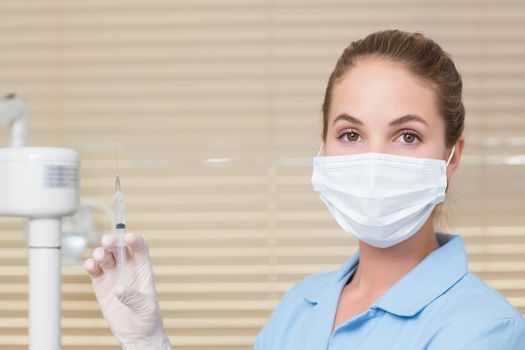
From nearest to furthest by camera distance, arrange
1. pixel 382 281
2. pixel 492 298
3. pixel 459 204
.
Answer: pixel 492 298, pixel 382 281, pixel 459 204

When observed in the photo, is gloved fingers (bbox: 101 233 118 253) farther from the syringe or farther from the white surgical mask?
the white surgical mask

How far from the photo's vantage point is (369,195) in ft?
4.18

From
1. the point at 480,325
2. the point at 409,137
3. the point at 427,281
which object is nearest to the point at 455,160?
the point at 409,137

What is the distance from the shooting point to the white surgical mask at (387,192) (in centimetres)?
126

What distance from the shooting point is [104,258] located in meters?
1.30

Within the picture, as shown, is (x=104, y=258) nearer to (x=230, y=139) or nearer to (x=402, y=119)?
(x=402, y=119)

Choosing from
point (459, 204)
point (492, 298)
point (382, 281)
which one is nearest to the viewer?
point (492, 298)

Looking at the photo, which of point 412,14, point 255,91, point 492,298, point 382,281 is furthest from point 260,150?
point 492,298

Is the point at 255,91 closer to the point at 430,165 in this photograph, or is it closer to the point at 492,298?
the point at 430,165

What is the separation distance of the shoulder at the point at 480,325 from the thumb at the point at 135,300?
0.46m

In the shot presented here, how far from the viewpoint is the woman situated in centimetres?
123

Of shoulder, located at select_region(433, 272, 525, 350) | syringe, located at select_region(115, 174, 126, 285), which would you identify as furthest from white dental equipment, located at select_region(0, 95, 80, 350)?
shoulder, located at select_region(433, 272, 525, 350)

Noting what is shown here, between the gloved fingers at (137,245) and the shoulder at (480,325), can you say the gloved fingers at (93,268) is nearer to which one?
the gloved fingers at (137,245)

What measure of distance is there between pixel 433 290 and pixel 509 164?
109 centimetres
